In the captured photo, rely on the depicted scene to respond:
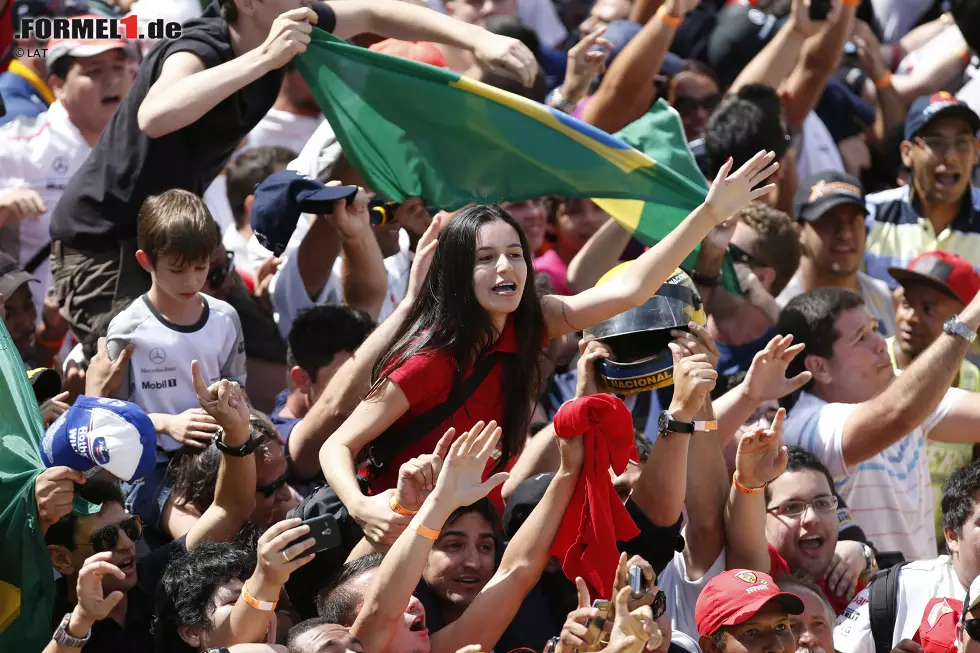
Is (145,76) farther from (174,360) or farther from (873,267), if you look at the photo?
(873,267)

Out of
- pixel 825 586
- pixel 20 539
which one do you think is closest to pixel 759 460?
pixel 825 586

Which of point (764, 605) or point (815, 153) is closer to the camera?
point (764, 605)

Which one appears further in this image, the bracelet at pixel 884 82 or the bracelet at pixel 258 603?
the bracelet at pixel 884 82

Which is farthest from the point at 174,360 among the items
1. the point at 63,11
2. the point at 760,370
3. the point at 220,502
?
the point at 63,11

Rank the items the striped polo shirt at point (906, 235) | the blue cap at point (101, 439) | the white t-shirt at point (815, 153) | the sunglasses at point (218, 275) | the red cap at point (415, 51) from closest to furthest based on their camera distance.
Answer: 1. the blue cap at point (101, 439)
2. the sunglasses at point (218, 275)
3. the red cap at point (415, 51)
4. the striped polo shirt at point (906, 235)
5. the white t-shirt at point (815, 153)

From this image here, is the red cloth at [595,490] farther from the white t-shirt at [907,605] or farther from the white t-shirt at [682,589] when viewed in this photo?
the white t-shirt at [907,605]

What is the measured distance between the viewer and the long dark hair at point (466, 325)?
16.7 ft

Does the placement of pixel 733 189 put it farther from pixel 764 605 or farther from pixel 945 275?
pixel 945 275

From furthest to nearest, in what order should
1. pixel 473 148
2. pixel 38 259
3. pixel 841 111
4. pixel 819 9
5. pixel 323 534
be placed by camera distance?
pixel 841 111
pixel 819 9
pixel 38 259
pixel 473 148
pixel 323 534

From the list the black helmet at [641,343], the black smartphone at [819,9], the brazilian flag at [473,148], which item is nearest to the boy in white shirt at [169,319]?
the brazilian flag at [473,148]

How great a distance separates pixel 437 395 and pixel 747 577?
113 centimetres

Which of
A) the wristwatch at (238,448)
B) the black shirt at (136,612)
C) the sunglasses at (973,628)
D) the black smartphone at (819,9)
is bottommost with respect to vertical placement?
the black shirt at (136,612)

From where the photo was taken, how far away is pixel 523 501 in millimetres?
5203

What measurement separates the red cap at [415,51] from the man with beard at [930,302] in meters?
2.35
